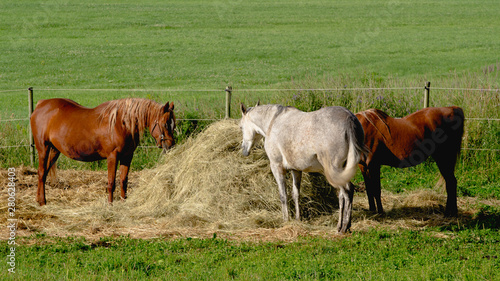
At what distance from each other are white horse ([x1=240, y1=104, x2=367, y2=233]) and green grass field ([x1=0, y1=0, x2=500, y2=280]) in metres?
0.82

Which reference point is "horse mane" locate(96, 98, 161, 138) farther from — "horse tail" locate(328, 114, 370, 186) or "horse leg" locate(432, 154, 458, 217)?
"horse leg" locate(432, 154, 458, 217)

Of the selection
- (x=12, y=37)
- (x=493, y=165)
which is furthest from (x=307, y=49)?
(x=493, y=165)

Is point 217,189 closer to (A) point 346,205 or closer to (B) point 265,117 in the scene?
(B) point 265,117

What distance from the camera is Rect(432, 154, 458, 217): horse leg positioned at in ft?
27.1

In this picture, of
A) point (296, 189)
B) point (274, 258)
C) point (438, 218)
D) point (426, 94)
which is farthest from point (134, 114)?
point (426, 94)

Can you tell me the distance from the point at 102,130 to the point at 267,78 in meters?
15.6

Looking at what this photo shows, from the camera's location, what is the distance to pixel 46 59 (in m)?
27.0

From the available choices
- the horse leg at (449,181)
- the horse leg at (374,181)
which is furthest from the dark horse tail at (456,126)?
the horse leg at (374,181)

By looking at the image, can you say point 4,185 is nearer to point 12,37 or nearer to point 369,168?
point 369,168

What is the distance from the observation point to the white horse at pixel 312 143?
681cm

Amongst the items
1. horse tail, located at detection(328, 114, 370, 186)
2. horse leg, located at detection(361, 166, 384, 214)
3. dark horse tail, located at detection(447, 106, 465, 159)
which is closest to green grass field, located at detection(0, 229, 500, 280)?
horse tail, located at detection(328, 114, 370, 186)

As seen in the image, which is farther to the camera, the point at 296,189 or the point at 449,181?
the point at 449,181

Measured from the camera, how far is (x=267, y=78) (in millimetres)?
23734

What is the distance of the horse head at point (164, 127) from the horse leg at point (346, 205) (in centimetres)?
274
